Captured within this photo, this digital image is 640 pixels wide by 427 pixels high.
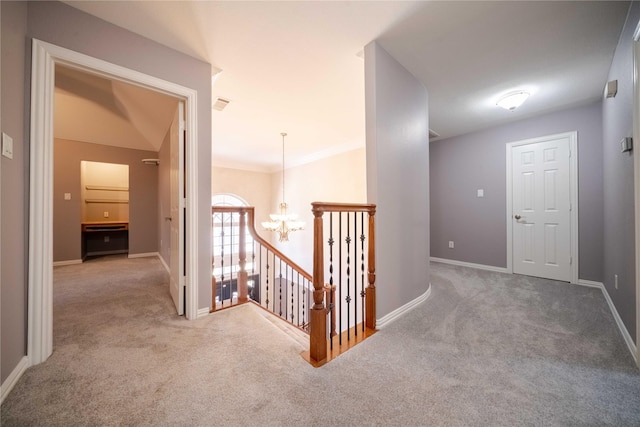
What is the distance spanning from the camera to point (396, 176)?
2.20m

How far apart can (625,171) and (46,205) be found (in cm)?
413

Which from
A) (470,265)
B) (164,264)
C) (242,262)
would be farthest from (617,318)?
(164,264)

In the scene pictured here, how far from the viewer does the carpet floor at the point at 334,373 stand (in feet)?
3.62

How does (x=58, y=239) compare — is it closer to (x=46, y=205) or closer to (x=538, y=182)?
(x=46, y=205)

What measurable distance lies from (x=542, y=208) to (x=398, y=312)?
9.46 ft

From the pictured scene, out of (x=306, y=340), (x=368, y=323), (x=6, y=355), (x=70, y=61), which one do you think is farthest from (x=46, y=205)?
(x=368, y=323)

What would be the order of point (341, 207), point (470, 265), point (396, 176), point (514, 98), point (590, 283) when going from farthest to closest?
1. point (470, 265)
2. point (590, 283)
3. point (514, 98)
4. point (396, 176)
5. point (341, 207)

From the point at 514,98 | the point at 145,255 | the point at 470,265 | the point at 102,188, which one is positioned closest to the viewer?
the point at 514,98

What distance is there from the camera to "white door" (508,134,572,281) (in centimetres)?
316

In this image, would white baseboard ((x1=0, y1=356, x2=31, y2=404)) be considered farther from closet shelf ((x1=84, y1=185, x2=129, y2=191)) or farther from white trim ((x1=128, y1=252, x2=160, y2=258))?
closet shelf ((x1=84, y1=185, x2=129, y2=191))

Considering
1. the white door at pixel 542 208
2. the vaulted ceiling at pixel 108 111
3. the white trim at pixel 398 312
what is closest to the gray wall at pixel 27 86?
the vaulted ceiling at pixel 108 111

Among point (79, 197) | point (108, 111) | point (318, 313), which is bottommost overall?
point (318, 313)

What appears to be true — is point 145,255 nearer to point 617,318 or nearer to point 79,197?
point 79,197

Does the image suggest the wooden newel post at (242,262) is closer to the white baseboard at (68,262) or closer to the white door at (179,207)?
the white door at (179,207)
